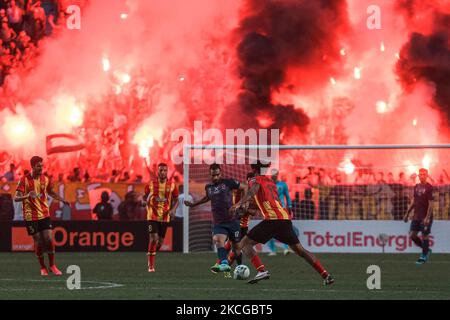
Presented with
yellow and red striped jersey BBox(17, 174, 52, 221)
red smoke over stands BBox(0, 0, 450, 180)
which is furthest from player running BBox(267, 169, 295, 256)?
red smoke over stands BBox(0, 0, 450, 180)

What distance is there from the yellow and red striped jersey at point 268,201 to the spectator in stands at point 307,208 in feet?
43.5

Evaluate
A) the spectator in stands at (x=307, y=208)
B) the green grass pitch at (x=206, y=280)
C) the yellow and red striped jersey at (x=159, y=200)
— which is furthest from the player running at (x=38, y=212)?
the spectator in stands at (x=307, y=208)

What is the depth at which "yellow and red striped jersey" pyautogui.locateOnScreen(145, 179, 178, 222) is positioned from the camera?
821 inches

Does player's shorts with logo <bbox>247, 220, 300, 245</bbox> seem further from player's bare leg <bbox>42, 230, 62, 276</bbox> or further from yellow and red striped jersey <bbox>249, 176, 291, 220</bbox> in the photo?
player's bare leg <bbox>42, 230, 62, 276</bbox>

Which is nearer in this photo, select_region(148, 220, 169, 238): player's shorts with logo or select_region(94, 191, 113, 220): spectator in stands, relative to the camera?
select_region(148, 220, 169, 238): player's shorts with logo

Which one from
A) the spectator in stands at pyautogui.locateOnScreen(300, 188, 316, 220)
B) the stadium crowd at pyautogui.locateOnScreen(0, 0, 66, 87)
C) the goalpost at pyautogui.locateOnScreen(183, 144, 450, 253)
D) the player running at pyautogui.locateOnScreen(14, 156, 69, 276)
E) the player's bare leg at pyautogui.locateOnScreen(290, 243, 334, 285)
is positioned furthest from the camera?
the stadium crowd at pyautogui.locateOnScreen(0, 0, 66, 87)

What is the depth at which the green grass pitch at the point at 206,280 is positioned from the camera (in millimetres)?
15109

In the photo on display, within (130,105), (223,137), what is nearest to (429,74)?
(223,137)

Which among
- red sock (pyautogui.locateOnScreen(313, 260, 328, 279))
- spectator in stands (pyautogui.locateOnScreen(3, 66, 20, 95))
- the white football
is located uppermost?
spectator in stands (pyautogui.locateOnScreen(3, 66, 20, 95))

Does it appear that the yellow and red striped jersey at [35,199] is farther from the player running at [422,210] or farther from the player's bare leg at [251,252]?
the player running at [422,210]

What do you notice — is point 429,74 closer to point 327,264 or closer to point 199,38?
point 199,38

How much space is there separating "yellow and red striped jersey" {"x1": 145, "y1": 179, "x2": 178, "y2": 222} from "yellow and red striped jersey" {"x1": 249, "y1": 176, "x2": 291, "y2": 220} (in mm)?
3952

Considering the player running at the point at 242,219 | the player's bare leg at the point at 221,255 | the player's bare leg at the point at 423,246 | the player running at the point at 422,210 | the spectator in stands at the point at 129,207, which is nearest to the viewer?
the player's bare leg at the point at 221,255
